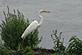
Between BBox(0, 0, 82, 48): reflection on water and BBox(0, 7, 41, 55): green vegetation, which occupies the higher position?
BBox(0, 7, 41, 55): green vegetation

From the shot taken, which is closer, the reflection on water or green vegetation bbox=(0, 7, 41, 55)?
green vegetation bbox=(0, 7, 41, 55)

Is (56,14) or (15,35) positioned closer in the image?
(15,35)

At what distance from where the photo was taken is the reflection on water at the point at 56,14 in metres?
10.6

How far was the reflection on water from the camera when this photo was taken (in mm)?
10568

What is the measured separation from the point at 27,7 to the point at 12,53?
8083 mm

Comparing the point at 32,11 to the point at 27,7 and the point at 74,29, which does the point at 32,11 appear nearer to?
the point at 27,7

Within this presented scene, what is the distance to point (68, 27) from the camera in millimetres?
11094

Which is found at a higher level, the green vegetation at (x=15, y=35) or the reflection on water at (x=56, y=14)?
the green vegetation at (x=15, y=35)

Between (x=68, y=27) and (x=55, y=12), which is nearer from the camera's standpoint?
(x=68, y=27)

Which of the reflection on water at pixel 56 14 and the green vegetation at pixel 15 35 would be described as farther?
the reflection on water at pixel 56 14

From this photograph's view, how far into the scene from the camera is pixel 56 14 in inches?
504

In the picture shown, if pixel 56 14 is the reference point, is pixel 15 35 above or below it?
above

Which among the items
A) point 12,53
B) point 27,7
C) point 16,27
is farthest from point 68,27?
point 12,53

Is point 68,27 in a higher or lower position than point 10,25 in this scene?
lower
